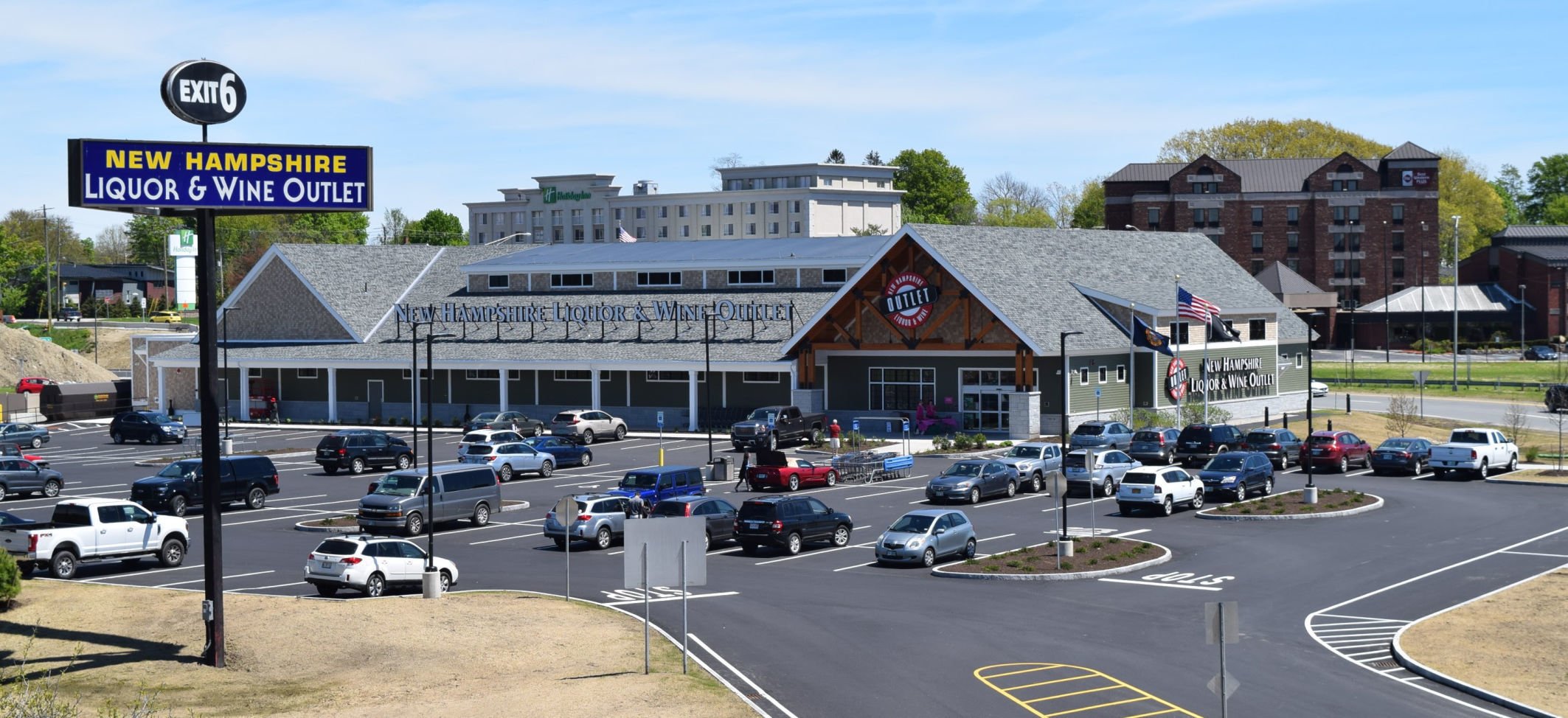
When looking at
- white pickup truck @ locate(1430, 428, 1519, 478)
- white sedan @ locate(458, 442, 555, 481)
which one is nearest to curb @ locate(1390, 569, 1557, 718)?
white pickup truck @ locate(1430, 428, 1519, 478)

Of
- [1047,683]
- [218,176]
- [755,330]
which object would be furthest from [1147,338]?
[218,176]

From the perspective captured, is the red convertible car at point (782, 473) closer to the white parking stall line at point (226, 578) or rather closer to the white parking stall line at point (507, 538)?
the white parking stall line at point (507, 538)

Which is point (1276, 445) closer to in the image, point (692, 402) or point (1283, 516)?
point (1283, 516)

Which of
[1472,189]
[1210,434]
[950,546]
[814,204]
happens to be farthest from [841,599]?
[1472,189]

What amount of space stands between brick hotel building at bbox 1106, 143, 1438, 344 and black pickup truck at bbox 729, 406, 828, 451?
260ft

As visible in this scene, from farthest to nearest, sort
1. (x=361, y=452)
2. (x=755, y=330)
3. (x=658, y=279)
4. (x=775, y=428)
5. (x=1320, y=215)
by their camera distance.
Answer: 1. (x=1320, y=215)
2. (x=658, y=279)
3. (x=755, y=330)
4. (x=775, y=428)
5. (x=361, y=452)

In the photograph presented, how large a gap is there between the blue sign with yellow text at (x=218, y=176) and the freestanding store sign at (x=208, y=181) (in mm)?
15

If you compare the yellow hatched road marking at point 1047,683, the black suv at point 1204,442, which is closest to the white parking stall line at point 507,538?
the yellow hatched road marking at point 1047,683

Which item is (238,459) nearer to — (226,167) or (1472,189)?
(226,167)

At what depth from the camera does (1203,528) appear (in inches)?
1736

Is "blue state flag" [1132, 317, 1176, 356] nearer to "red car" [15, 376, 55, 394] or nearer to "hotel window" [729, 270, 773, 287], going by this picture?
"hotel window" [729, 270, 773, 287]

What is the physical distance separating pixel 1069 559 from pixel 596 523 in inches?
504

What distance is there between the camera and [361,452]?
201ft

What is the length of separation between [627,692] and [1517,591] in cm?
2057
